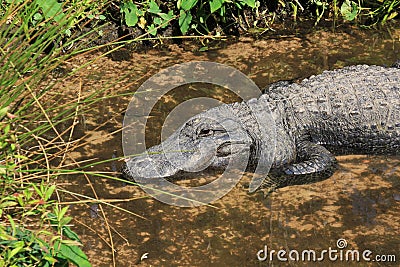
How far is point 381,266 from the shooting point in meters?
4.33

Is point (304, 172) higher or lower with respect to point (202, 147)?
lower

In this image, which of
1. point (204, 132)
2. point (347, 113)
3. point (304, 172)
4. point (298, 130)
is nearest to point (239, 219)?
point (304, 172)

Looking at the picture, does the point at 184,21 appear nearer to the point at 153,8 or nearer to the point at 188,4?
the point at 188,4

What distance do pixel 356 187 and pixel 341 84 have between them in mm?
1141

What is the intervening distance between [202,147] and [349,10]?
317 centimetres

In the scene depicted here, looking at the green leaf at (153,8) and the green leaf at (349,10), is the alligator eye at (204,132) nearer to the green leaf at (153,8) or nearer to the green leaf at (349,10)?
the green leaf at (153,8)

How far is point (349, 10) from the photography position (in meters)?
7.76

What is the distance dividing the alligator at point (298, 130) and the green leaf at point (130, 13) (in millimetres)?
1757

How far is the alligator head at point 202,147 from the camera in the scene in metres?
5.39

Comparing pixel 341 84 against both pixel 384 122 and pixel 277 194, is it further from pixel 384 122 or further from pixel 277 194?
pixel 277 194

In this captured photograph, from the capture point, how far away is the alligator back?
18.9ft

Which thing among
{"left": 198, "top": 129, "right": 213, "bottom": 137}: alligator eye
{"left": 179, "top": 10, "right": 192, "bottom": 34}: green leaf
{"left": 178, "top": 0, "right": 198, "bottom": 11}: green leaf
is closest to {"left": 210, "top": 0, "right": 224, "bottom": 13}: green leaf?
{"left": 178, "top": 0, "right": 198, "bottom": 11}: green leaf

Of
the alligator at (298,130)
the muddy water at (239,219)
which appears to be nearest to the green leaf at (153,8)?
the muddy water at (239,219)

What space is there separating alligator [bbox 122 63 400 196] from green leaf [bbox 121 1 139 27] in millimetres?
1757
